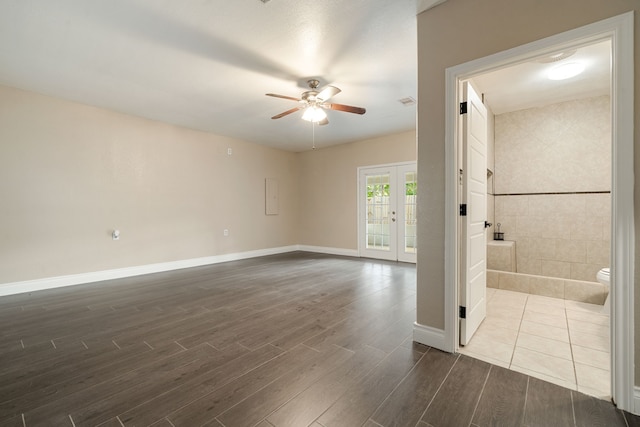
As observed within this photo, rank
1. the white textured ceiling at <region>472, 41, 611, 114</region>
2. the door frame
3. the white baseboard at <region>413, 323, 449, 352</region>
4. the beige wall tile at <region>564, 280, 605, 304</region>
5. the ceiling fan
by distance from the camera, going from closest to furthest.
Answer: the door frame, the white baseboard at <region>413, 323, 449, 352</region>, the white textured ceiling at <region>472, 41, 611, 114</region>, the beige wall tile at <region>564, 280, 605, 304</region>, the ceiling fan

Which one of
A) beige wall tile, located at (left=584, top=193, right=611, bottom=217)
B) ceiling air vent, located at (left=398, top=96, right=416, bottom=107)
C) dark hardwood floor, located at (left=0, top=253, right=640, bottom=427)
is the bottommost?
dark hardwood floor, located at (left=0, top=253, right=640, bottom=427)

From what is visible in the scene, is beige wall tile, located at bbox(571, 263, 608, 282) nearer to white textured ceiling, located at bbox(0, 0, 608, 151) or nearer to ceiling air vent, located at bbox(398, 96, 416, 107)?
white textured ceiling, located at bbox(0, 0, 608, 151)

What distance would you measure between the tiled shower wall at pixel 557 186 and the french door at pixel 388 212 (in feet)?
5.57

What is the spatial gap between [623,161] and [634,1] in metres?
0.84

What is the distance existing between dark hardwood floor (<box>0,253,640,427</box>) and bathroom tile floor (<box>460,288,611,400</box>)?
0.49ft

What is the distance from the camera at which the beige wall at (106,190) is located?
12.1 ft

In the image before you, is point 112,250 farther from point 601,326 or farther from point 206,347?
point 601,326

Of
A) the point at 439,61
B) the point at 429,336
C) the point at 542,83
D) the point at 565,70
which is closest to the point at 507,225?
the point at 542,83

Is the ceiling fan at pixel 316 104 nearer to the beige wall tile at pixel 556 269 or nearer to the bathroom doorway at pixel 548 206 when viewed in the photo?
the bathroom doorway at pixel 548 206

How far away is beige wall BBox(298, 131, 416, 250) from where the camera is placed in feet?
19.8

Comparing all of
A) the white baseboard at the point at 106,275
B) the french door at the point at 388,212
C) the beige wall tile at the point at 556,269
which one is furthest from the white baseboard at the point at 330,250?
the beige wall tile at the point at 556,269

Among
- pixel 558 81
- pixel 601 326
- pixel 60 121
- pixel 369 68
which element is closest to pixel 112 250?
pixel 60 121

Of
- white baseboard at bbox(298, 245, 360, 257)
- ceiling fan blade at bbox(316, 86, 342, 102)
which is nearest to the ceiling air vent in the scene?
ceiling fan blade at bbox(316, 86, 342, 102)

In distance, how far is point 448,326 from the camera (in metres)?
2.07
